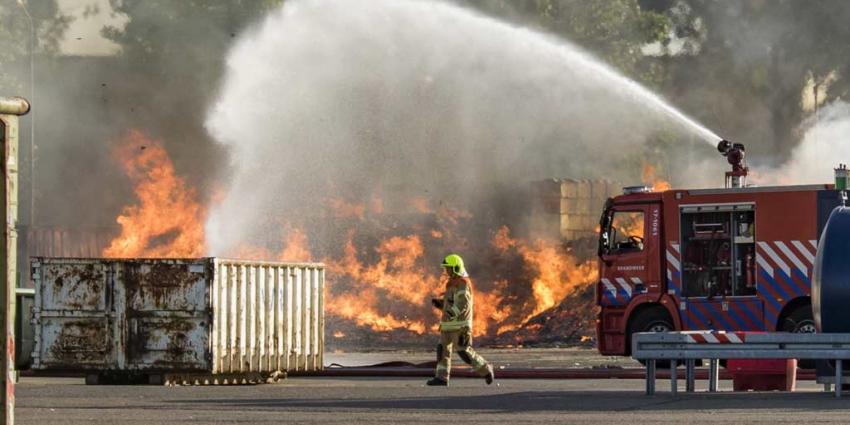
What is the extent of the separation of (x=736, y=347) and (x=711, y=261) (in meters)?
7.34

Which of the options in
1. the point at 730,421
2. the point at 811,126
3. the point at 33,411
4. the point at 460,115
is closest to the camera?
the point at 730,421

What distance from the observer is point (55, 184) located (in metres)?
54.2

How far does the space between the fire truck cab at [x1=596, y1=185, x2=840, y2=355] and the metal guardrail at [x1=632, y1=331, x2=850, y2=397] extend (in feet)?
21.5

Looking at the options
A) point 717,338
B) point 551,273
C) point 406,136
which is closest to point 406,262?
point 551,273

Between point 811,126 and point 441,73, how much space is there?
12048mm

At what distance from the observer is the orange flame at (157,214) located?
45.9 m

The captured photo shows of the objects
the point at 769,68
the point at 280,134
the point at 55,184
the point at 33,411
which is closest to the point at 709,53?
the point at 769,68

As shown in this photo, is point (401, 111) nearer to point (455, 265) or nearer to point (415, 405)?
point (455, 265)

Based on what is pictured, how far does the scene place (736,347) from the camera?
18750mm

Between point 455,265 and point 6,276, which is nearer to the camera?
point 6,276

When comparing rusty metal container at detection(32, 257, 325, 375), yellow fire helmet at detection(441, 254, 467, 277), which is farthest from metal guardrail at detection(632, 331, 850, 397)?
rusty metal container at detection(32, 257, 325, 375)

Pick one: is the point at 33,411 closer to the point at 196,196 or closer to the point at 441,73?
the point at 441,73

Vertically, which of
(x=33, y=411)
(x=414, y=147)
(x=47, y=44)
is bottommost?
(x=33, y=411)

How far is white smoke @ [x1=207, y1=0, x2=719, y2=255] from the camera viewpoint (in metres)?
41.9
